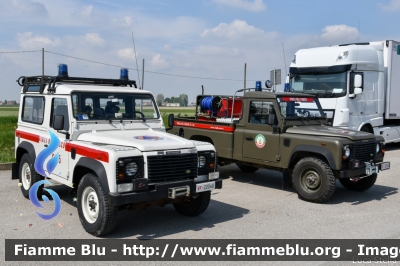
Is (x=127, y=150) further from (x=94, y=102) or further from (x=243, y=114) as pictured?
(x=243, y=114)

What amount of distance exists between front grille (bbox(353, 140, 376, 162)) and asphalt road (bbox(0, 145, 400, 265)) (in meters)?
0.85

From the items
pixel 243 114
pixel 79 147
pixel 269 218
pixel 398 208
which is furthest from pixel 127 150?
pixel 398 208

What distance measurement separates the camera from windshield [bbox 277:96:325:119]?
884 cm

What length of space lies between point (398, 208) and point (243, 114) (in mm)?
3615

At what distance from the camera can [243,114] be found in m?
9.34

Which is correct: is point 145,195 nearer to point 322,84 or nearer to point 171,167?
point 171,167

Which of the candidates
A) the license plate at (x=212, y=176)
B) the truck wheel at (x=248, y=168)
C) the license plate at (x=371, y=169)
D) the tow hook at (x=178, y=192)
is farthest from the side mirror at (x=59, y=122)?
the truck wheel at (x=248, y=168)

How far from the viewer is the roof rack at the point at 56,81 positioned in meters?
7.19

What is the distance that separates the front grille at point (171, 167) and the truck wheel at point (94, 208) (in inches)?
26.3

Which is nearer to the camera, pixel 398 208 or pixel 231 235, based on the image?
pixel 231 235

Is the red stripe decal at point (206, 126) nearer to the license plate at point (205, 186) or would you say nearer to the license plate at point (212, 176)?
the license plate at point (212, 176)

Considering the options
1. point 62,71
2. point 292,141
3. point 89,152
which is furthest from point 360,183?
point 62,71

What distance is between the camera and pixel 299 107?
9.06m

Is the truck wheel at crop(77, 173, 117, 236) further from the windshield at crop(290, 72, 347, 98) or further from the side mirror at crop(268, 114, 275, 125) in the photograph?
the windshield at crop(290, 72, 347, 98)
